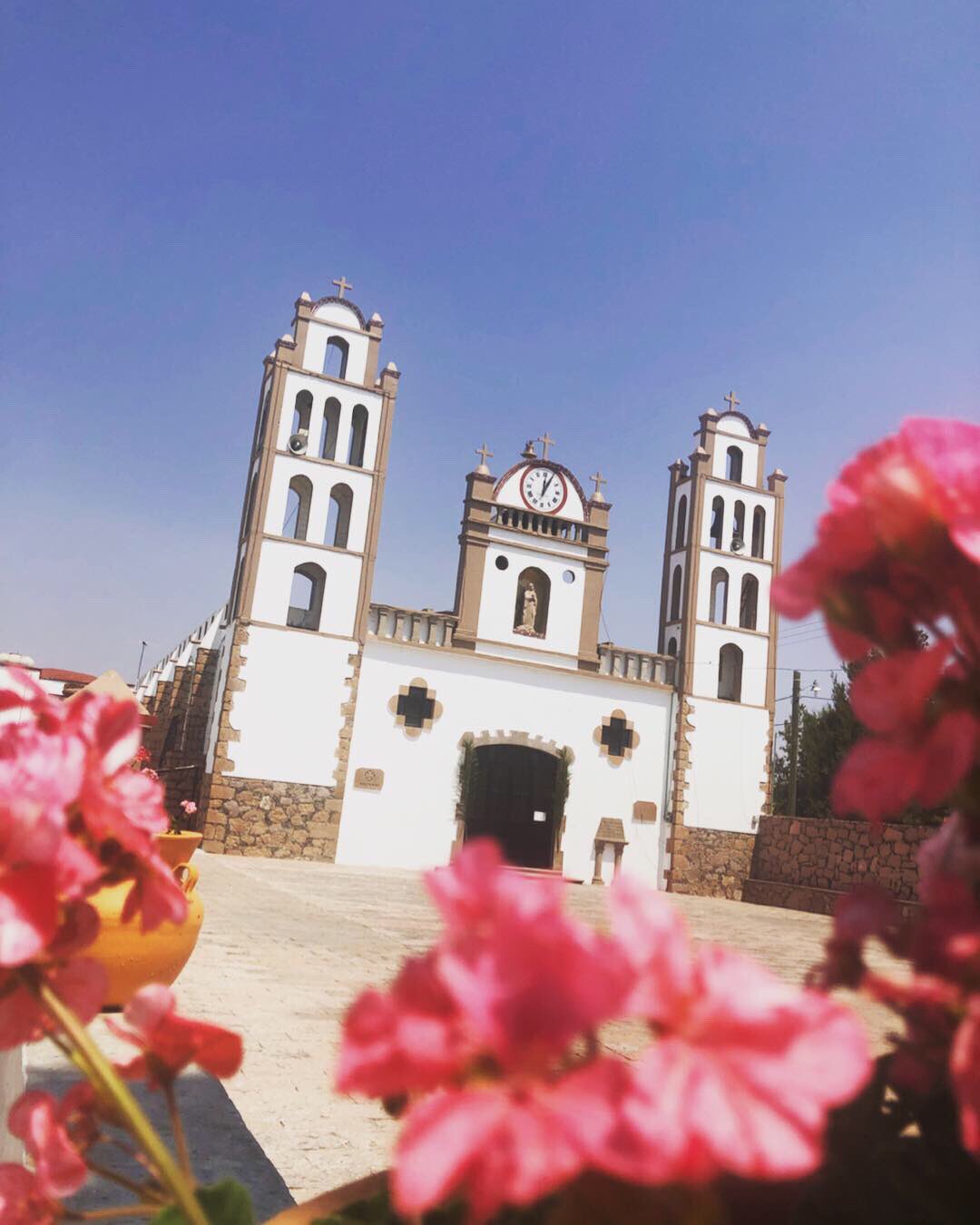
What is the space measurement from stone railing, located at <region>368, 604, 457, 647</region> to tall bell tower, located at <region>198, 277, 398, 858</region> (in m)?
0.31

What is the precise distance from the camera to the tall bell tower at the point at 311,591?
14867 mm

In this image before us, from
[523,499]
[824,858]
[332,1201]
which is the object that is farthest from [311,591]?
[332,1201]

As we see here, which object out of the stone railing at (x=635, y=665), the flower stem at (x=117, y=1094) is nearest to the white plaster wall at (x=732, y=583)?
the stone railing at (x=635, y=665)

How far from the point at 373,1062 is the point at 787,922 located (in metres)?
13.1

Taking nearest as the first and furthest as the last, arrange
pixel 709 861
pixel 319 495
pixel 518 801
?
pixel 319 495 → pixel 518 801 → pixel 709 861

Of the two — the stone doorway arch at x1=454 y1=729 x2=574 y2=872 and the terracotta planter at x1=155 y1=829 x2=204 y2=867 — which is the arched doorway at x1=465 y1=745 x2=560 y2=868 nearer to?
the stone doorway arch at x1=454 y1=729 x2=574 y2=872

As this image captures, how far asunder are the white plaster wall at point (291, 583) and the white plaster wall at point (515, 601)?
91.6 inches

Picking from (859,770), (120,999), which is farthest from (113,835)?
(120,999)

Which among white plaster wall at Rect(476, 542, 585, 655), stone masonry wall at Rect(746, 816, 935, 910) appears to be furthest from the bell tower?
stone masonry wall at Rect(746, 816, 935, 910)

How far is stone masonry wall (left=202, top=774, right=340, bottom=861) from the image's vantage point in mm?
14594

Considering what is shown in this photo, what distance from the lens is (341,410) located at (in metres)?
17.0

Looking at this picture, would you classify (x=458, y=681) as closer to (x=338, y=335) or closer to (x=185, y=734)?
(x=185, y=734)

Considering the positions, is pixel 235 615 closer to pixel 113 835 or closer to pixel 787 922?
pixel 787 922

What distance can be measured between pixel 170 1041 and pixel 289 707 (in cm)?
1506
